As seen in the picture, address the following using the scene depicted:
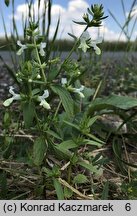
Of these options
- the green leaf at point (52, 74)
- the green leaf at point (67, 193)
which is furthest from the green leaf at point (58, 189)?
the green leaf at point (52, 74)

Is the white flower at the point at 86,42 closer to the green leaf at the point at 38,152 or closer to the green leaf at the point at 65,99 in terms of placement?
the green leaf at the point at 65,99

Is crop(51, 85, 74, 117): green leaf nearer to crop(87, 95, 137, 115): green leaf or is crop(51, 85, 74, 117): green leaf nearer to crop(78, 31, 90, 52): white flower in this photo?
crop(78, 31, 90, 52): white flower

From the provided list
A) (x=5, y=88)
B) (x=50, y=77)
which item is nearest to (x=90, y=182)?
(x=50, y=77)

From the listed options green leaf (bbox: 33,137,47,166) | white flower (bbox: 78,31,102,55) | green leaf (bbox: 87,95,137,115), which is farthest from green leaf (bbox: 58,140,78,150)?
green leaf (bbox: 87,95,137,115)

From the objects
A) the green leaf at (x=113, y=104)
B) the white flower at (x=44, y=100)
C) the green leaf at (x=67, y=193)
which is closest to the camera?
the white flower at (x=44, y=100)

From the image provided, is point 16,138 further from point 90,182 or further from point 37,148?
point 37,148

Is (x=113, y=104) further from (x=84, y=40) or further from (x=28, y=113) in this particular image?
(x=28, y=113)
